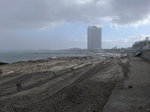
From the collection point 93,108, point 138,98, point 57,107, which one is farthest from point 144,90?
point 57,107

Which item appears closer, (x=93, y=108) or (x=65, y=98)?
(x=93, y=108)

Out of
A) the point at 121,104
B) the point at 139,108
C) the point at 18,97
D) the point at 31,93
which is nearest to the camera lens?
the point at 139,108

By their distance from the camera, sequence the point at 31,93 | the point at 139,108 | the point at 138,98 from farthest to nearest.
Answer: the point at 31,93 < the point at 138,98 < the point at 139,108

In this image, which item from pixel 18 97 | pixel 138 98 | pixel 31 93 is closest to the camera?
pixel 138 98

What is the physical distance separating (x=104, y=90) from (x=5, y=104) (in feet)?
19.6

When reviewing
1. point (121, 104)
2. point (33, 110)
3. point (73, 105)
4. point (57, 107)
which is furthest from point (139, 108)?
point (33, 110)

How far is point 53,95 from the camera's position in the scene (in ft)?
38.5

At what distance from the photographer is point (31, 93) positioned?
40.8ft

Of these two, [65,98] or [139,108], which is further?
[65,98]

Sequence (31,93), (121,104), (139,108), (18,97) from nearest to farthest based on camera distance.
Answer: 1. (139,108)
2. (121,104)
3. (18,97)
4. (31,93)

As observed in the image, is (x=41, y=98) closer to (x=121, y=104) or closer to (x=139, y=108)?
(x=121, y=104)

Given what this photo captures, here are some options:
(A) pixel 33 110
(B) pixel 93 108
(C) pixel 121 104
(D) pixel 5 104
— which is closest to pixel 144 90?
(C) pixel 121 104

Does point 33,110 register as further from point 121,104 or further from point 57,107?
point 121,104

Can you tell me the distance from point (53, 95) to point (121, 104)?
13.0ft
